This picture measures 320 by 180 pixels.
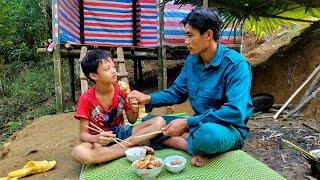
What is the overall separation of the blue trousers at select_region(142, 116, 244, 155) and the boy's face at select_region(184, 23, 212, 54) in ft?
2.24

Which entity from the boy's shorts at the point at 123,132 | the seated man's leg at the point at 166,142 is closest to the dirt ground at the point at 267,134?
the boy's shorts at the point at 123,132

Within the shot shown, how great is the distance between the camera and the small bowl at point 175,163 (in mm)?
3069

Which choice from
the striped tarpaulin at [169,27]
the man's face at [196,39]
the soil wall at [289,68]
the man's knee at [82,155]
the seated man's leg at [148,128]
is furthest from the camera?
the striped tarpaulin at [169,27]

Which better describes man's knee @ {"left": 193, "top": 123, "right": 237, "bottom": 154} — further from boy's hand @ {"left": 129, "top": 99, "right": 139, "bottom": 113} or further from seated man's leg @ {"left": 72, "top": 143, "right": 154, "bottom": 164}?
boy's hand @ {"left": 129, "top": 99, "right": 139, "bottom": 113}

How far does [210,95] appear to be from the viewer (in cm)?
338

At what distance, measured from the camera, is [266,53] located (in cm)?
909

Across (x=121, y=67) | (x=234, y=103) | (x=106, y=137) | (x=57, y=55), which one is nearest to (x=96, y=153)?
(x=106, y=137)

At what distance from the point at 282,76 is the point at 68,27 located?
447cm

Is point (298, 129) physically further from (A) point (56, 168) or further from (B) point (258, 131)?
(A) point (56, 168)

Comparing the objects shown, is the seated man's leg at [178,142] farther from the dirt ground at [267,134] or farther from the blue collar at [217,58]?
the dirt ground at [267,134]

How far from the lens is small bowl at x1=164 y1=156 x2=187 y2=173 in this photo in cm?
307

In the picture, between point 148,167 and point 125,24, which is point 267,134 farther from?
point 125,24

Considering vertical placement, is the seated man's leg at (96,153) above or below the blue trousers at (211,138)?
below

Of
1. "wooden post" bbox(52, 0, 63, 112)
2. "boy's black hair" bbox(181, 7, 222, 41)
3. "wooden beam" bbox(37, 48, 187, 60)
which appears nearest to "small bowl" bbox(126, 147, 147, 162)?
"boy's black hair" bbox(181, 7, 222, 41)
